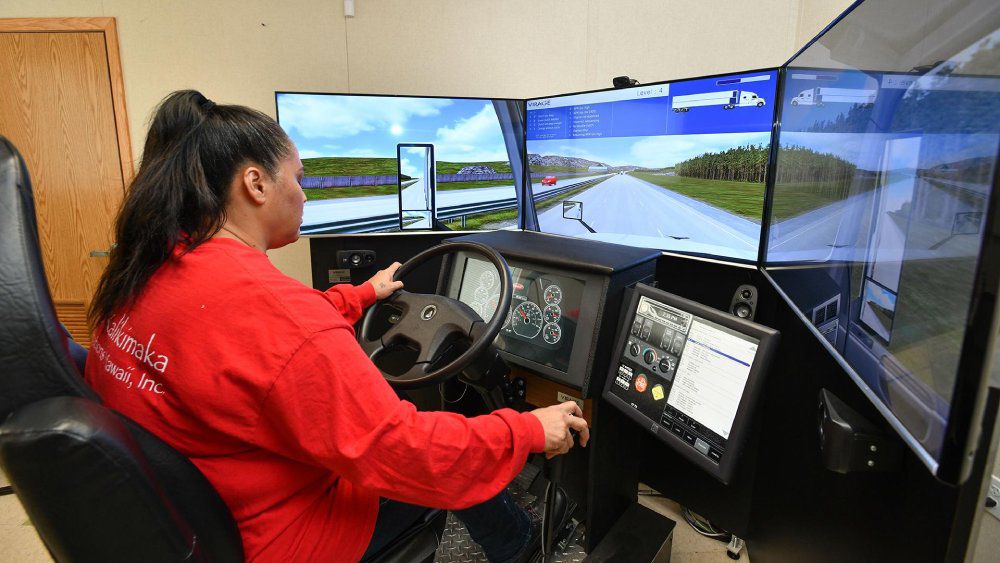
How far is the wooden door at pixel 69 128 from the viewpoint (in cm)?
285

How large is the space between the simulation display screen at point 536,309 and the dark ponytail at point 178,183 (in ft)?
2.64

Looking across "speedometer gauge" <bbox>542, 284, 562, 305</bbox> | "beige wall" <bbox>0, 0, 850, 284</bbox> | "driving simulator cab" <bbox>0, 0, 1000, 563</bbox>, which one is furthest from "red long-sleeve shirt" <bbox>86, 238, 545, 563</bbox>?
"beige wall" <bbox>0, 0, 850, 284</bbox>

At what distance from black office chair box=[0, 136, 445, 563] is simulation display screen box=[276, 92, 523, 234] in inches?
71.3

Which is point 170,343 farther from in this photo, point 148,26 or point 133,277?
point 148,26

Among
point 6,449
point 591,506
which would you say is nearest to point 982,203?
point 6,449

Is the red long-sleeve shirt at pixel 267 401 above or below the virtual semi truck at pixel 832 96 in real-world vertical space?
below

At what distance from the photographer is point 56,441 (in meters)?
0.55

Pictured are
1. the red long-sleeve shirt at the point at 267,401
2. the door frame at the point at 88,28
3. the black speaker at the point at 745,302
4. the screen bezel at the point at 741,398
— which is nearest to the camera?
the red long-sleeve shirt at the point at 267,401

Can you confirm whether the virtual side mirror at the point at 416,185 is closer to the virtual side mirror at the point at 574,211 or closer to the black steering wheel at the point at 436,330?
the virtual side mirror at the point at 574,211

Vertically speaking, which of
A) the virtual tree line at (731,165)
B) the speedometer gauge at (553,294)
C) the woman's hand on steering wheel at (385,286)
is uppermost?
the virtual tree line at (731,165)

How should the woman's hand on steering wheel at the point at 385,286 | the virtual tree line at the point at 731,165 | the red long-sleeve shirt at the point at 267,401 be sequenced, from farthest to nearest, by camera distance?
the virtual tree line at the point at 731,165
the woman's hand on steering wheel at the point at 385,286
the red long-sleeve shirt at the point at 267,401

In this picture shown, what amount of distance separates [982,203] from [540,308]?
3.72ft

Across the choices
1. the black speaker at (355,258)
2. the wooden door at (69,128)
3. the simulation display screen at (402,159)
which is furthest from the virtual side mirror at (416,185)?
the wooden door at (69,128)

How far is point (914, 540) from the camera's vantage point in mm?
839
